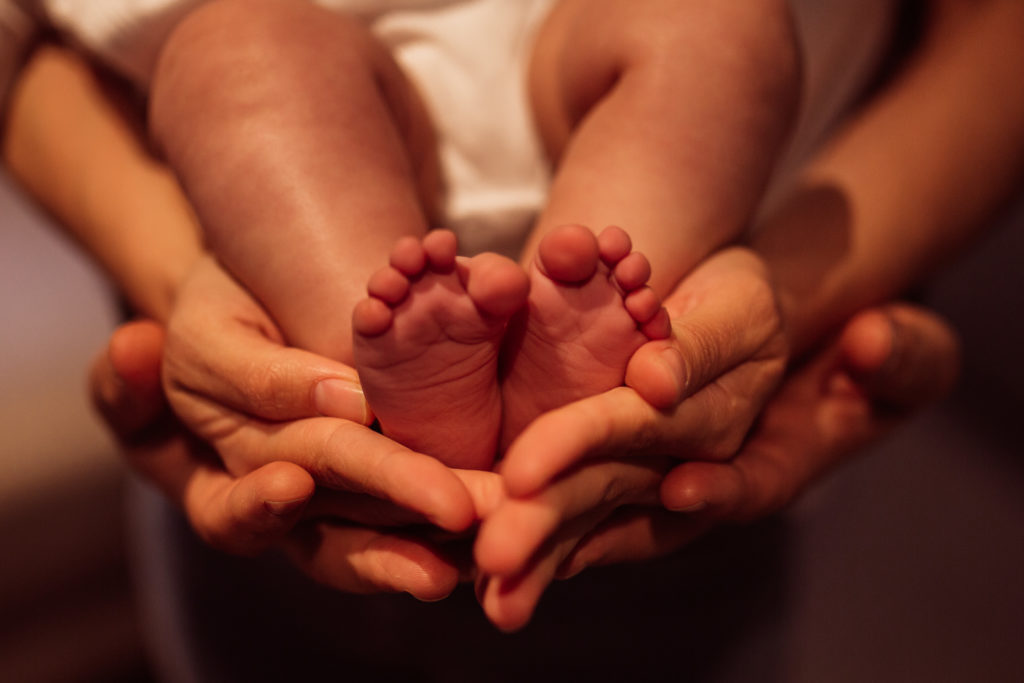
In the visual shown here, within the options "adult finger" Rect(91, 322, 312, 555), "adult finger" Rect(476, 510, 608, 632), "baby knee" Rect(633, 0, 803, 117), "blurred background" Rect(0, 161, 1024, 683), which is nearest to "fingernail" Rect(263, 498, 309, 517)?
"adult finger" Rect(91, 322, 312, 555)

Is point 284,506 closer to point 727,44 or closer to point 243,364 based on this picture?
point 243,364

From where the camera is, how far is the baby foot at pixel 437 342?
342 millimetres

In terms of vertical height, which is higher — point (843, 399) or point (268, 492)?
point (268, 492)

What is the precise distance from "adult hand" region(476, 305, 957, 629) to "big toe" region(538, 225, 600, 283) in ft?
0.21

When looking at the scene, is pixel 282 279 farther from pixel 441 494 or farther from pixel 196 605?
pixel 196 605

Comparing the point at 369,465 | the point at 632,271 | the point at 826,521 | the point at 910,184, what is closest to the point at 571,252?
the point at 632,271

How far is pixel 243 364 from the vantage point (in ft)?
1.43

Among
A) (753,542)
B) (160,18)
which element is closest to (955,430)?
(753,542)

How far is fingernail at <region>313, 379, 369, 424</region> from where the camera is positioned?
41 cm

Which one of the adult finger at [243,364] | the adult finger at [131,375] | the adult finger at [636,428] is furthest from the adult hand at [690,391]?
the adult finger at [131,375]

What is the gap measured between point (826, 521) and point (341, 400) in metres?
0.73

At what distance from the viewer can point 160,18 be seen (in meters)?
0.55

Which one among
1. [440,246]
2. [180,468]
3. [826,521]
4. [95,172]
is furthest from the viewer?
[826,521]

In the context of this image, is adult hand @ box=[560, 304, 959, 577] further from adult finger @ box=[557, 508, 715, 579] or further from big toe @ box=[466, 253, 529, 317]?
big toe @ box=[466, 253, 529, 317]
